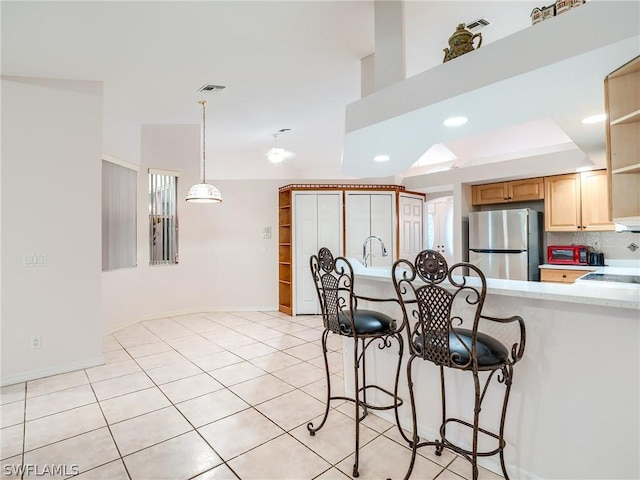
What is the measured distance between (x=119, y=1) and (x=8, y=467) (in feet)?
9.64

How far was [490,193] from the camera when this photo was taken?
16.9 feet

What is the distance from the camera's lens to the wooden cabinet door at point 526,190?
182 inches

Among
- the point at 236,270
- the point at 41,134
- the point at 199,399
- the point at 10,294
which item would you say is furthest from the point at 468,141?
the point at 10,294

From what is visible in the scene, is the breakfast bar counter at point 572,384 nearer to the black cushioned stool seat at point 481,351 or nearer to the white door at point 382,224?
the black cushioned stool seat at point 481,351

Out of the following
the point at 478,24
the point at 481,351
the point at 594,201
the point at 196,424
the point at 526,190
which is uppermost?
the point at 478,24

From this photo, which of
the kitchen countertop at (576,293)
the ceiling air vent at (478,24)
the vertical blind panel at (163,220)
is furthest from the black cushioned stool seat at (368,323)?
the vertical blind panel at (163,220)

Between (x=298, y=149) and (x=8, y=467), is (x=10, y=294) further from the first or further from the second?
(x=298, y=149)

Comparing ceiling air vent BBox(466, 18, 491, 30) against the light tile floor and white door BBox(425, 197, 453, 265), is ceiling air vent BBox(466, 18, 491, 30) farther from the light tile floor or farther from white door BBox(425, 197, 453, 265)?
white door BBox(425, 197, 453, 265)

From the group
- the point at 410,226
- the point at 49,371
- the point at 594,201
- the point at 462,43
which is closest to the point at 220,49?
the point at 462,43

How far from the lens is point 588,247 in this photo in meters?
4.34

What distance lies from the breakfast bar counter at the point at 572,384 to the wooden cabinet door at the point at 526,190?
3461mm

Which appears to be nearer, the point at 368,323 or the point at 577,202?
the point at 368,323

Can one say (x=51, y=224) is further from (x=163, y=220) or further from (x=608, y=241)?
(x=608, y=241)

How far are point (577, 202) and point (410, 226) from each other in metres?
2.42
